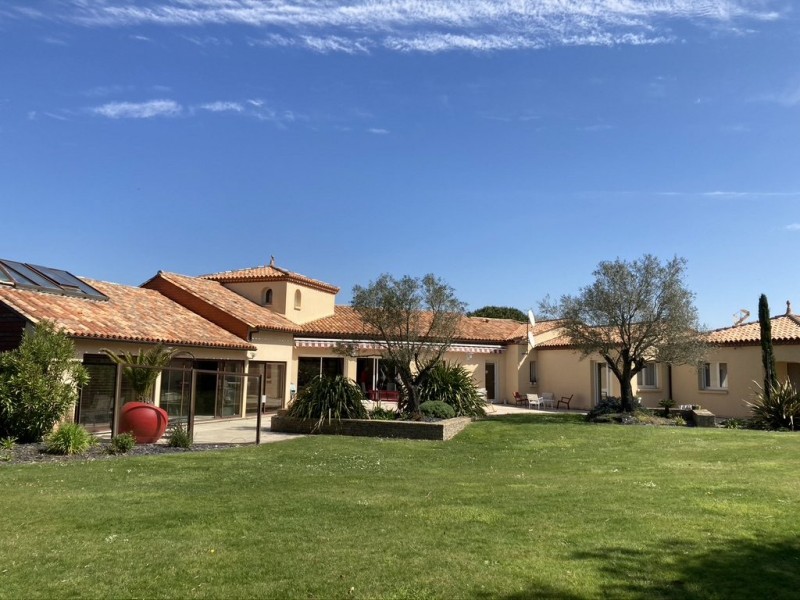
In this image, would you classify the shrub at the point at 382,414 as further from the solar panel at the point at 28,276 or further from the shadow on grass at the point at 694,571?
the shadow on grass at the point at 694,571

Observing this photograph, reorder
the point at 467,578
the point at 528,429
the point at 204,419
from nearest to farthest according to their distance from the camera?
the point at 467,578 < the point at 528,429 < the point at 204,419

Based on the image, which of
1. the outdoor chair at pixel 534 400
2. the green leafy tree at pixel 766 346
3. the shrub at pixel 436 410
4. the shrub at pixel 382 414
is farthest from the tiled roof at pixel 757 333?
the shrub at pixel 382 414

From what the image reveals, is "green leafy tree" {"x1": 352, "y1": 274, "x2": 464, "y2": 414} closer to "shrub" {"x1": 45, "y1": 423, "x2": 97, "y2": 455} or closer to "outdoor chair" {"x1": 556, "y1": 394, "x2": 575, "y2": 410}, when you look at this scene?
"shrub" {"x1": 45, "y1": 423, "x2": 97, "y2": 455}

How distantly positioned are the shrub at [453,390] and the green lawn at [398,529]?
11.7m

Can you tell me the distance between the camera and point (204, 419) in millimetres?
29172

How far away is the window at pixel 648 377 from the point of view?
37622 millimetres

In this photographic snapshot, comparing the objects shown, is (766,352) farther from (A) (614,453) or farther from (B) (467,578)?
(B) (467,578)

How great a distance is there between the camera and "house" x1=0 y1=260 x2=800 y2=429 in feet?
78.2

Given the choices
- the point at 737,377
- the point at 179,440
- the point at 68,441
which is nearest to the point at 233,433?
the point at 179,440

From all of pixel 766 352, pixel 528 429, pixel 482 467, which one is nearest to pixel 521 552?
pixel 482 467

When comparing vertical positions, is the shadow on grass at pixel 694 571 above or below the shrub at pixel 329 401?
below

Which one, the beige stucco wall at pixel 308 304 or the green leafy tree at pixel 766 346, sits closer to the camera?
the green leafy tree at pixel 766 346

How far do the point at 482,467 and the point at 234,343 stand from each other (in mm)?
18024

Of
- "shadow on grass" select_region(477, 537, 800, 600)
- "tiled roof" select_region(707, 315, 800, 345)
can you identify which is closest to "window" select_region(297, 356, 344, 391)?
"tiled roof" select_region(707, 315, 800, 345)
